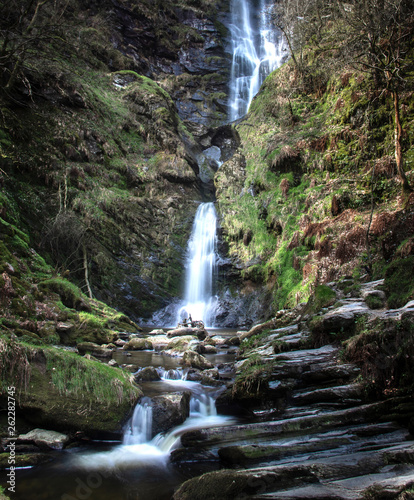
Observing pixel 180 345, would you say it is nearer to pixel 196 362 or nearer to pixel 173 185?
pixel 196 362

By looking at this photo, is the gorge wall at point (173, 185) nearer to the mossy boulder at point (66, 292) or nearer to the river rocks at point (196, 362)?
the mossy boulder at point (66, 292)

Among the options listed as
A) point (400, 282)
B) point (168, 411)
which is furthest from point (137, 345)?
point (400, 282)

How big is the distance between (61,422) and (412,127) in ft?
42.3

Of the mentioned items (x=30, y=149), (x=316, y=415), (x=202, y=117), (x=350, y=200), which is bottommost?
(x=316, y=415)

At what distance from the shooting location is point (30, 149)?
16.8 meters

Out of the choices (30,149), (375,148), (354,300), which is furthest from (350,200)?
(30,149)

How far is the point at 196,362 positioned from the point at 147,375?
1.60 m

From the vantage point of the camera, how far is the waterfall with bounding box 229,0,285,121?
3662 centimetres

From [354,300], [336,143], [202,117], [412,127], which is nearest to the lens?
[354,300]

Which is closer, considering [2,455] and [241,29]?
[2,455]

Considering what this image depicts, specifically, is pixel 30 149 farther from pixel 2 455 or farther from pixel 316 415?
pixel 316 415

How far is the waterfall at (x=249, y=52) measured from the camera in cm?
3662

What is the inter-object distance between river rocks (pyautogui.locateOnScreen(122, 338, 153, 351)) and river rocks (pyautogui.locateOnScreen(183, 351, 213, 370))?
2680 millimetres

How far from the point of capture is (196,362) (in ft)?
27.3
